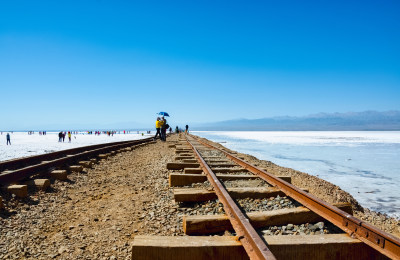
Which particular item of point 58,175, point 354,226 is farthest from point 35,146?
point 354,226

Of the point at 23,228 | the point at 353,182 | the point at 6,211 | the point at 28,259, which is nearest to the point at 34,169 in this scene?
the point at 6,211

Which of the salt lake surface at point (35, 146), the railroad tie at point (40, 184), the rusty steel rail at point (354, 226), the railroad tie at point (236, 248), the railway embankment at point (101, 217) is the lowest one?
the salt lake surface at point (35, 146)

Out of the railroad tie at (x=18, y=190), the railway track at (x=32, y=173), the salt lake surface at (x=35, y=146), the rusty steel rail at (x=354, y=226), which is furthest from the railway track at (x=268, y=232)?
the salt lake surface at (x=35, y=146)

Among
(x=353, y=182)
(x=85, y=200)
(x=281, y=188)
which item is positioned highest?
(x=281, y=188)

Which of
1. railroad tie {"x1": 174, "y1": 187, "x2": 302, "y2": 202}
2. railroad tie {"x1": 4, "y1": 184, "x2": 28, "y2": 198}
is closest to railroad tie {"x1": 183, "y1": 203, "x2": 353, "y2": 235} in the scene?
railroad tie {"x1": 174, "y1": 187, "x2": 302, "y2": 202}

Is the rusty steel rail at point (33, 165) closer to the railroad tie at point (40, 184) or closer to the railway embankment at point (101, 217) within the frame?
the railroad tie at point (40, 184)

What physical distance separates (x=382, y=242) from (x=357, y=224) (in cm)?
27

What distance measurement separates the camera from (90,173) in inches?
284

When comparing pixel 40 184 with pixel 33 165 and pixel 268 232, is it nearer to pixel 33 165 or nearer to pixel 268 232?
pixel 33 165

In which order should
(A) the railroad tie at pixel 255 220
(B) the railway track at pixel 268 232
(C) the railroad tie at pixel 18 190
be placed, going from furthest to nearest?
(C) the railroad tie at pixel 18 190 → (A) the railroad tie at pixel 255 220 → (B) the railway track at pixel 268 232

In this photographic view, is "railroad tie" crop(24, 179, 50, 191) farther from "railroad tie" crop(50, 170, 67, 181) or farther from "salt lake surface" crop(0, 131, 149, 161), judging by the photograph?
"salt lake surface" crop(0, 131, 149, 161)

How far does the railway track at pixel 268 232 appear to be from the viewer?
214 cm

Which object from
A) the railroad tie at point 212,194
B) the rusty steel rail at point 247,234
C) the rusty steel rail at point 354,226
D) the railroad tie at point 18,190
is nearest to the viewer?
the rusty steel rail at point 247,234

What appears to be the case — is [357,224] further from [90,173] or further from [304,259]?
[90,173]
